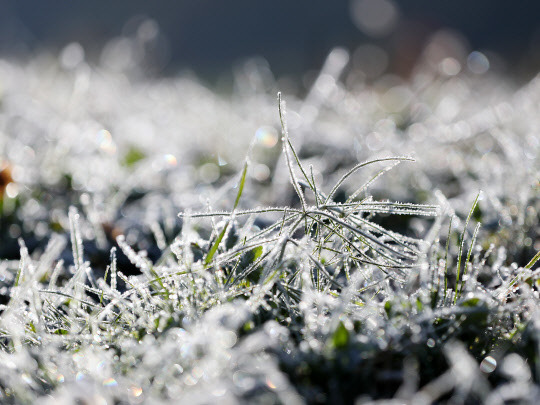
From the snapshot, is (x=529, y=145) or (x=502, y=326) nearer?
(x=502, y=326)

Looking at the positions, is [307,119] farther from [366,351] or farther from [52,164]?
[366,351]

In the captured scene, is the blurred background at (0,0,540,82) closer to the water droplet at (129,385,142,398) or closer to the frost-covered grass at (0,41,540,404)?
the frost-covered grass at (0,41,540,404)

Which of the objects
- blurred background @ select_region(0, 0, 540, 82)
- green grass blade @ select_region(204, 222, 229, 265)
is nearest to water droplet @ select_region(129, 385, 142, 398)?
green grass blade @ select_region(204, 222, 229, 265)

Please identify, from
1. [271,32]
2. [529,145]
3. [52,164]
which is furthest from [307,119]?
[271,32]

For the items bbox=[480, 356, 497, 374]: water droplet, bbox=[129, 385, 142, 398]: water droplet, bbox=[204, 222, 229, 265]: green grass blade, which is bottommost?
bbox=[129, 385, 142, 398]: water droplet

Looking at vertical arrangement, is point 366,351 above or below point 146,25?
below

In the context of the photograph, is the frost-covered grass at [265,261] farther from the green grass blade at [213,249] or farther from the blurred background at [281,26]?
the blurred background at [281,26]
